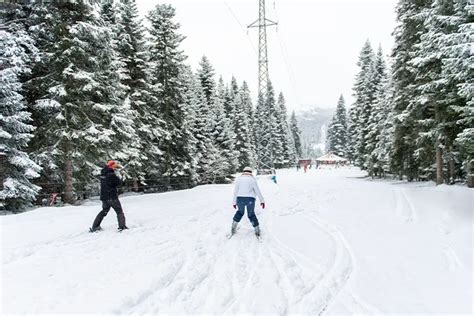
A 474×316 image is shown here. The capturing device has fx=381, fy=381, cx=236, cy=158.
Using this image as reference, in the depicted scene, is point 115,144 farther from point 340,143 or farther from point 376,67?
point 340,143

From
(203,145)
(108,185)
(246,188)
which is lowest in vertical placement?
(246,188)

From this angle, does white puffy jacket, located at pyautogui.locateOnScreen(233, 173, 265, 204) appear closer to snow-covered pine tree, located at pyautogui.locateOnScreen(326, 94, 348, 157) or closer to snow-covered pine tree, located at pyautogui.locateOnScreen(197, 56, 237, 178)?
snow-covered pine tree, located at pyautogui.locateOnScreen(197, 56, 237, 178)

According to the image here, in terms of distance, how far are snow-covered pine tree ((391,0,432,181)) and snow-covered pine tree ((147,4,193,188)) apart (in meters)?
14.9

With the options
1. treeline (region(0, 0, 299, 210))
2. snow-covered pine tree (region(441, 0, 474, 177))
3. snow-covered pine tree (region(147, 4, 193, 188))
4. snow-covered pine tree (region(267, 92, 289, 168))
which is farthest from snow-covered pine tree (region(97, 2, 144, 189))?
snow-covered pine tree (region(267, 92, 289, 168))

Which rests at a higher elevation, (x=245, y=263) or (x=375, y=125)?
(x=375, y=125)

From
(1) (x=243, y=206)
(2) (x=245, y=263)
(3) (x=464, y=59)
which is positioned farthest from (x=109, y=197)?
(3) (x=464, y=59)

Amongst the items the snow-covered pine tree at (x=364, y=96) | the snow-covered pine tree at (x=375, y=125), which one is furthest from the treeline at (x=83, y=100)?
the snow-covered pine tree at (x=364, y=96)

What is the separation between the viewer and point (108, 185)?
10.6 meters

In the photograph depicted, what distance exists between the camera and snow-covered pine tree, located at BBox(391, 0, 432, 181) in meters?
21.0

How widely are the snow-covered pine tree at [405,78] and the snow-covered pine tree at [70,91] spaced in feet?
51.7

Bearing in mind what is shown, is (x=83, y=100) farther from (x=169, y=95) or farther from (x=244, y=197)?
(x=244, y=197)

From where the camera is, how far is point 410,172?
27.3 m

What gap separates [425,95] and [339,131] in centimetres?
7515

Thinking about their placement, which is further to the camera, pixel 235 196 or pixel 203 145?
pixel 203 145
